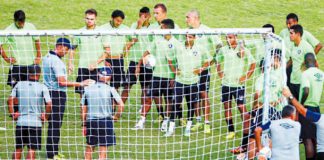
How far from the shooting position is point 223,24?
23219mm

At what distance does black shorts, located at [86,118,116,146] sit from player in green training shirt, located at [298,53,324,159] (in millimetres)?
3095

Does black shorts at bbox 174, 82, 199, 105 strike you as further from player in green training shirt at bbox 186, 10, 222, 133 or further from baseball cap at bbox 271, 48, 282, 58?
baseball cap at bbox 271, 48, 282, 58

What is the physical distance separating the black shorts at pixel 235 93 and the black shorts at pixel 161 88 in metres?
1.05

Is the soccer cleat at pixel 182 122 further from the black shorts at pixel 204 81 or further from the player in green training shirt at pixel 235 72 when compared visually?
the player in green training shirt at pixel 235 72

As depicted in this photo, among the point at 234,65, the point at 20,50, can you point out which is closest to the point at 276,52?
the point at 234,65

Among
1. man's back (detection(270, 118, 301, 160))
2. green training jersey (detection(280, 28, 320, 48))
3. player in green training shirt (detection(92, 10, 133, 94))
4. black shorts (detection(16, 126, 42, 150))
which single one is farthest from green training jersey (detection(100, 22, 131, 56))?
man's back (detection(270, 118, 301, 160))

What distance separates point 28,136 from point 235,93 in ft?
13.1

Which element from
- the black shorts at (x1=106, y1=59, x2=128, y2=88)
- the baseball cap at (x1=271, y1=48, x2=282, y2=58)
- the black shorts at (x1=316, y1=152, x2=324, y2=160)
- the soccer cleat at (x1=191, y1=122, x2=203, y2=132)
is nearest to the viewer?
the black shorts at (x1=316, y1=152, x2=324, y2=160)

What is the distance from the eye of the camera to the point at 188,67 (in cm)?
1623

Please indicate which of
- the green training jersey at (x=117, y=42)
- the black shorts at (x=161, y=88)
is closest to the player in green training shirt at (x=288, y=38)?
the black shorts at (x=161, y=88)

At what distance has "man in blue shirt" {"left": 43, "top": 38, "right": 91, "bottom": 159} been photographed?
14.6m

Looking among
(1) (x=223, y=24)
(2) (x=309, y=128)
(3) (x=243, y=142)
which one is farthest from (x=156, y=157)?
(1) (x=223, y=24)

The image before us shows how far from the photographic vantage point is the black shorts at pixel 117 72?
56.0ft

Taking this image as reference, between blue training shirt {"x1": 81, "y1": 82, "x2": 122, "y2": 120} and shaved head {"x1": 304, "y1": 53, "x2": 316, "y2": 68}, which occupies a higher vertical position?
shaved head {"x1": 304, "y1": 53, "x2": 316, "y2": 68}
